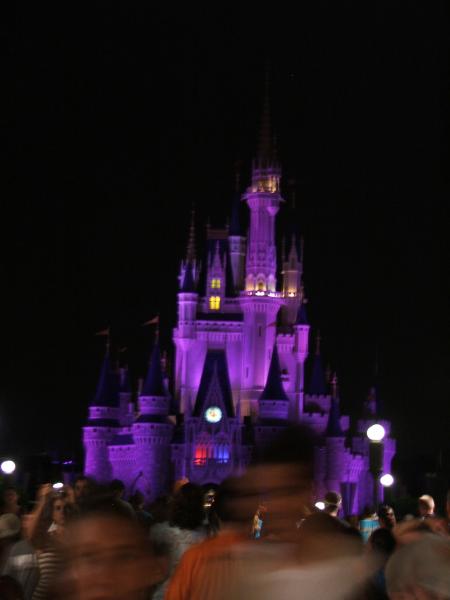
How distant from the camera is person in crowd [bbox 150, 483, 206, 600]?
9.41 m

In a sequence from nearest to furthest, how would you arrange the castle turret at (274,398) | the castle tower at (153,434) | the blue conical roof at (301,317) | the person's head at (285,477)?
the person's head at (285,477), the castle turret at (274,398), the castle tower at (153,434), the blue conical roof at (301,317)

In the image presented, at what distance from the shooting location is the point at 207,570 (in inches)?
217

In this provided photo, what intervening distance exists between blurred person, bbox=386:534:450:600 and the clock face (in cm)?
6838

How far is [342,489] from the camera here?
247 feet

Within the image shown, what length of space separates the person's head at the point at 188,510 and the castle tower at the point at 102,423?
66398 mm

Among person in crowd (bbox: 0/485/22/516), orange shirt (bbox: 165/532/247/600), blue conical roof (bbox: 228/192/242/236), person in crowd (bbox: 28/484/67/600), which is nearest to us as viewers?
orange shirt (bbox: 165/532/247/600)

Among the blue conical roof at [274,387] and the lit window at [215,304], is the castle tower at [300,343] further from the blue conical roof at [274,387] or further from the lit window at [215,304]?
the lit window at [215,304]

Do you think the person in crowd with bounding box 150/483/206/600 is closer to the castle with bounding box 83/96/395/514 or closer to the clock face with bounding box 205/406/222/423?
the castle with bounding box 83/96/395/514

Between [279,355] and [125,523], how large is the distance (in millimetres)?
72589

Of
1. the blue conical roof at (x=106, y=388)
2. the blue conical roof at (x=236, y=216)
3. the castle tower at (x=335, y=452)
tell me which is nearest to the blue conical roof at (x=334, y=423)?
the castle tower at (x=335, y=452)

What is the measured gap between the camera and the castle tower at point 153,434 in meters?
72.6

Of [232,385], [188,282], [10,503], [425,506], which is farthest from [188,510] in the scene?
[188,282]

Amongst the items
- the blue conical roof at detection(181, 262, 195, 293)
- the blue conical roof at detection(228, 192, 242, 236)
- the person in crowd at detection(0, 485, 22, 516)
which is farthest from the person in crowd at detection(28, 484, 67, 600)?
the blue conical roof at detection(228, 192, 242, 236)

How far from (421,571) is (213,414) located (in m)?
68.8
